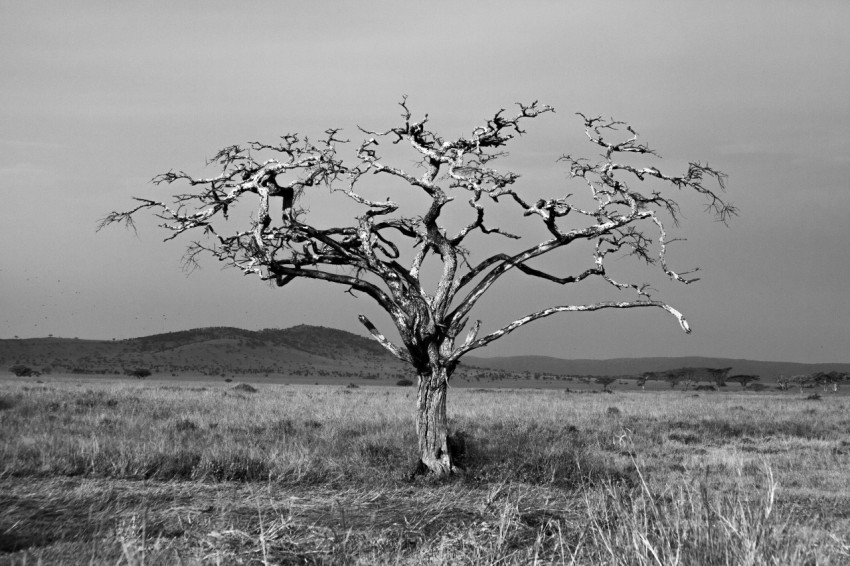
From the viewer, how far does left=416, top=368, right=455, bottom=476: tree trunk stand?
1246 cm

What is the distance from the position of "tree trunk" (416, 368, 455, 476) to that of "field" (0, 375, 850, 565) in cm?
37

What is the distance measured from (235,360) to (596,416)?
105 meters

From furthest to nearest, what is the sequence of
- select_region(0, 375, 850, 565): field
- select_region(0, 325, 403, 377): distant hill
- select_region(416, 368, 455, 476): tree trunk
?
select_region(0, 325, 403, 377): distant hill, select_region(416, 368, 455, 476): tree trunk, select_region(0, 375, 850, 565): field

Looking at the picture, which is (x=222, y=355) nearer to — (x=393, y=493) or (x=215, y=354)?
(x=215, y=354)

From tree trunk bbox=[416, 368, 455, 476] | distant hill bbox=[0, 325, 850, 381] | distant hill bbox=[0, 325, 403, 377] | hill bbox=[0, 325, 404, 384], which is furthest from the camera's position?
distant hill bbox=[0, 325, 403, 377]

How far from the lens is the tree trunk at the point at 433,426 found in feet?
40.9

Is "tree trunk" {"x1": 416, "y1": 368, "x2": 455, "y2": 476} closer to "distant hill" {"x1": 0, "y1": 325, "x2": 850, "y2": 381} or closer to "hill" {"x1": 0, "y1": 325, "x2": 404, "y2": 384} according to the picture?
"hill" {"x1": 0, "y1": 325, "x2": 404, "y2": 384}

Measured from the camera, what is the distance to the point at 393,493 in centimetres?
1044

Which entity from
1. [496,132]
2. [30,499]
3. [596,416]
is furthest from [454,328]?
[596,416]

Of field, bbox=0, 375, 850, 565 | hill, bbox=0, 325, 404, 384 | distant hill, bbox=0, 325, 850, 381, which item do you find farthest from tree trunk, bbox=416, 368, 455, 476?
distant hill, bbox=0, 325, 850, 381

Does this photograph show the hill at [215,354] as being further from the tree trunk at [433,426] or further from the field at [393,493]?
the tree trunk at [433,426]

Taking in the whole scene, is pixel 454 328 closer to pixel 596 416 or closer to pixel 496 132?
pixel 496 132

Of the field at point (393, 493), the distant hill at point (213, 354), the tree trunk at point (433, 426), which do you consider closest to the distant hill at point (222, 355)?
the distant hill at point (213, 354)

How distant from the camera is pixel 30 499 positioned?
8.66 meters
